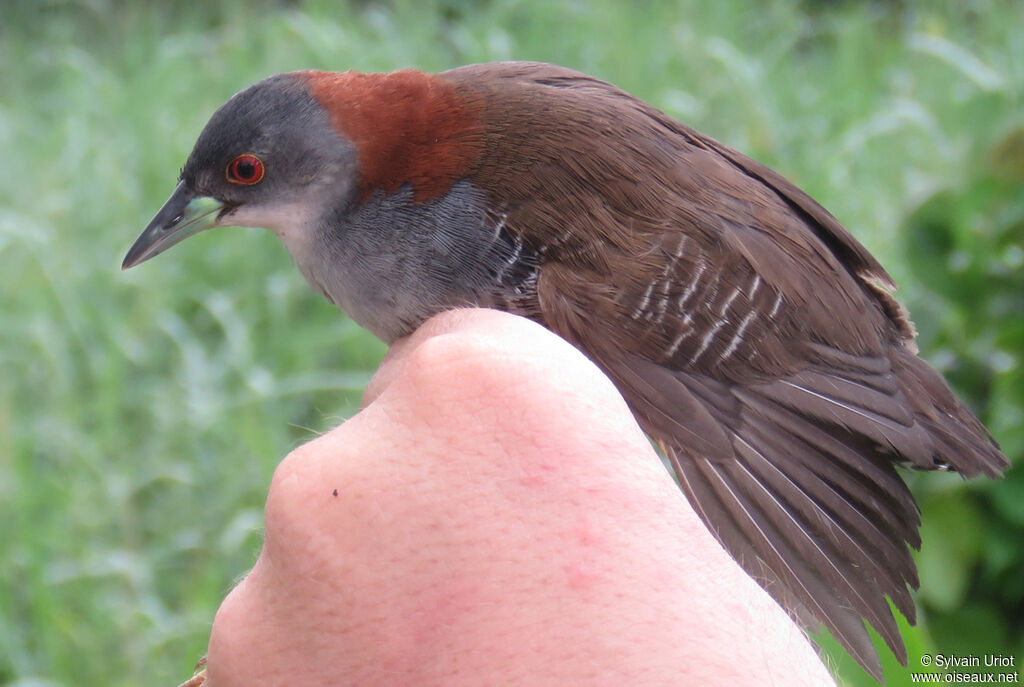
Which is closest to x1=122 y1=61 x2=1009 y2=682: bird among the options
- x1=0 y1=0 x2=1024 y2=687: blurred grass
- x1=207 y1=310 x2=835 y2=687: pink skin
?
x1=0 y1=0 x2=1024 y2=687: blurred grass

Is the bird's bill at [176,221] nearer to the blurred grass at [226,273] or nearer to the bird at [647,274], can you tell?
the bird at [647,274]

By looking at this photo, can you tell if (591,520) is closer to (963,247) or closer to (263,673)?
(263,673)

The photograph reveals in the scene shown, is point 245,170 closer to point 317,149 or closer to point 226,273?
point 317,149

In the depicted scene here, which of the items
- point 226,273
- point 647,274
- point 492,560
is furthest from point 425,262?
point 226,273

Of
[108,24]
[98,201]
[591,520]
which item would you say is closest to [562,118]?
[591,520]

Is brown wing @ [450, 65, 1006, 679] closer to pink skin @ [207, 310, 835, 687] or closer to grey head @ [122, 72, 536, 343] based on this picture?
grey head @ [122, 72, 536, 343]
